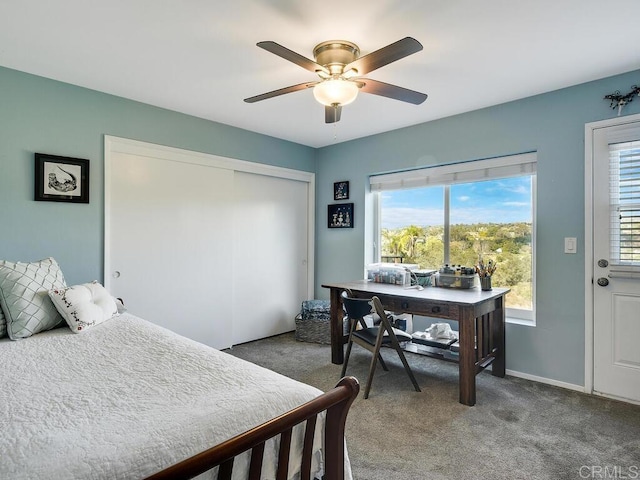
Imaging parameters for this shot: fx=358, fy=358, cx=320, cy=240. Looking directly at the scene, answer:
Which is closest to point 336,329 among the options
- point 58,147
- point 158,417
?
point 158,417

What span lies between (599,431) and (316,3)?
2.88 m

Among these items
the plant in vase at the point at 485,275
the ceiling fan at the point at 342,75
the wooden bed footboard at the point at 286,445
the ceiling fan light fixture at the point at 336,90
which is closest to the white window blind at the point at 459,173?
the plant in vase at the point at 485,275

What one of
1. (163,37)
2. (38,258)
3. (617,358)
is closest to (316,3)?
(163,37)

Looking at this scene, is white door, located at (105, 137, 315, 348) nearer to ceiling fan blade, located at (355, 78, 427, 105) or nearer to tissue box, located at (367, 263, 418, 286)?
tissue box, located at (367, 263, 418, 286)

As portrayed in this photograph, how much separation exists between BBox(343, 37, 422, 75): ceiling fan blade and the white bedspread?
1508mm

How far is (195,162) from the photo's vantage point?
3473 mm

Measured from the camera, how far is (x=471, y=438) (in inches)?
81.5

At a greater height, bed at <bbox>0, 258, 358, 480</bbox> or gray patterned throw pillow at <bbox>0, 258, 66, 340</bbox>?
gray patterned throw pillow at <bbox>0, 258, 66, 340</bbox>

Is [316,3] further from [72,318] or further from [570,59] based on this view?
[72,318]

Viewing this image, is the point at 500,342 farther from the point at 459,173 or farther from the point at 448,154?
the point at 448,154

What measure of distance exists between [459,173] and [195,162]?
2558 mm

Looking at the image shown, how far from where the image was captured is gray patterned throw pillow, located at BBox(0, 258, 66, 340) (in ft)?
6.28

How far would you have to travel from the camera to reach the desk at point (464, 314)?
2498 millimetres

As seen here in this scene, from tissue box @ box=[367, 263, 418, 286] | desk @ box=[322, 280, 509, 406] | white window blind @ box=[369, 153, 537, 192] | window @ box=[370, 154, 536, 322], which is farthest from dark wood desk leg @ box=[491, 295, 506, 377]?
white window blind @ box=[369, 153, 537, 192]
